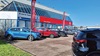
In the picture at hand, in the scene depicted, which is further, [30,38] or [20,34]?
[20,34]

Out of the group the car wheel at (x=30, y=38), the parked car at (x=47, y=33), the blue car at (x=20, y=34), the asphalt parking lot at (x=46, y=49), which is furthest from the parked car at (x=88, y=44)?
the parked car at (x=47, y=33)

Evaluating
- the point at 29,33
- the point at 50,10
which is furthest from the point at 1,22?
the point at 50,10

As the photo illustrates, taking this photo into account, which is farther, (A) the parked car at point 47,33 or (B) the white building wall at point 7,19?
(B) the white building wall at point 7,19

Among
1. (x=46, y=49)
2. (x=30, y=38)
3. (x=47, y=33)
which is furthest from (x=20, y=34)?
(x=46, y=49)

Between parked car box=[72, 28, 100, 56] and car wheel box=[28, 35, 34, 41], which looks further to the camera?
car wheel box=[28, 35, 34, 41]

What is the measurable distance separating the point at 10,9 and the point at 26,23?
4.30 meters

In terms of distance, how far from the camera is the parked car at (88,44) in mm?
9070

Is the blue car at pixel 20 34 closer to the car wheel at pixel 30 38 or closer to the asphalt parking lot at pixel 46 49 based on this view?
the car wheel at pixel 30 38

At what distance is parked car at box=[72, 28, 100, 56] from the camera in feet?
29.8

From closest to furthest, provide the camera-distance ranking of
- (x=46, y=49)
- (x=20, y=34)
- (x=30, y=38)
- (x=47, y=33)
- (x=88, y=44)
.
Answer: (x=88, y=44) < (x=46, y=49) < (x=30, y=38) < (x=20, y=34) < (x=47, y=33)

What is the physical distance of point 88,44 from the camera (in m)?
9.16

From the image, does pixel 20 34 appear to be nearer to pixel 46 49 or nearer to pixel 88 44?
pixel 46 49

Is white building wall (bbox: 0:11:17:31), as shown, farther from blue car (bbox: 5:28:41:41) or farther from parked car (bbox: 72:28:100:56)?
parked car (bbox: 72:28:100:56)

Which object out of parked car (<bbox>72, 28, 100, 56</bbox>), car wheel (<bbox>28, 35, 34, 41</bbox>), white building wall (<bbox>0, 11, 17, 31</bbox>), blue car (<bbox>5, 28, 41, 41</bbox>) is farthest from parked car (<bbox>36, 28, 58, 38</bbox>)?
parked car (<bbox>72, 28, 100, 56</bbox>)
